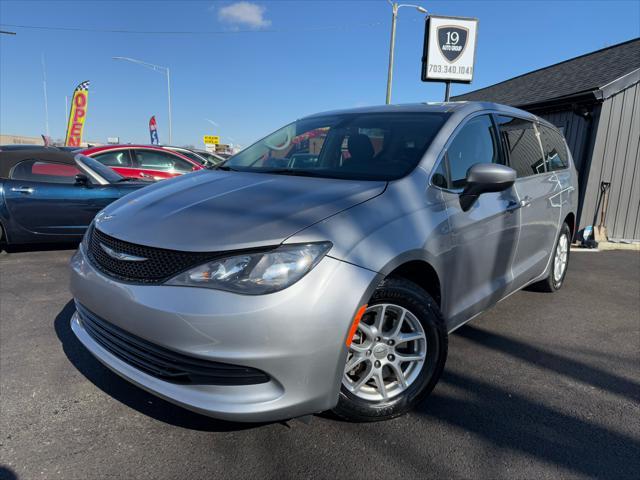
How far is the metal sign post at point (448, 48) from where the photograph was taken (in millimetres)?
11039

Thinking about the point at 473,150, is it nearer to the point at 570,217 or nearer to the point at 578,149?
the point at 570,217

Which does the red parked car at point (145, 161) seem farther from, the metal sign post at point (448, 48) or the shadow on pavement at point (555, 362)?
the shadow on pavement at point (555, 362)

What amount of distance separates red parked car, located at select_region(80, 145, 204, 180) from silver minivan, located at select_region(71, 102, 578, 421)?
20.2ft

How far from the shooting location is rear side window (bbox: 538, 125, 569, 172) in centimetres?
407

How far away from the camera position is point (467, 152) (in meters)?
2.93

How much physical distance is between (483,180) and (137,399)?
2295 mm

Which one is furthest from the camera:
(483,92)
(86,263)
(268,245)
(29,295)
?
(483,92)

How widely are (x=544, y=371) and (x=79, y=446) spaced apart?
110 inches

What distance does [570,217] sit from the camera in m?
4.67

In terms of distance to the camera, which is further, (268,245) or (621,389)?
(621,389)

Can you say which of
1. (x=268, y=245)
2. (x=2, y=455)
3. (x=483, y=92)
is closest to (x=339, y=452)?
(x=268, y=245)

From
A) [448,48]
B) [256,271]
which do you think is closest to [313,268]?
[256,271]

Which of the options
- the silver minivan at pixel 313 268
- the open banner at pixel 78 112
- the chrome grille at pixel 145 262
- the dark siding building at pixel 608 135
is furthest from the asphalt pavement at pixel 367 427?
the open banner at pixel 78 112

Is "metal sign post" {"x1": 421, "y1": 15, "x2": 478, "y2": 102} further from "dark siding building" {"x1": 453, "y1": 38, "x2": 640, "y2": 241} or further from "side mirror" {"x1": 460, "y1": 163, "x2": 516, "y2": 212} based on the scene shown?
"side mirror" {"x1": 460, "y1": 163, "x2": 516, "y2": 212}
